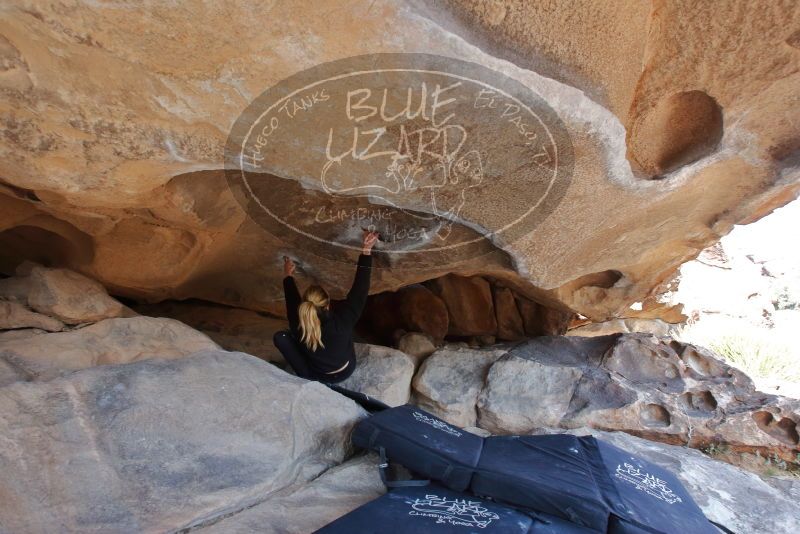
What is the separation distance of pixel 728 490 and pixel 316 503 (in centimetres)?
205

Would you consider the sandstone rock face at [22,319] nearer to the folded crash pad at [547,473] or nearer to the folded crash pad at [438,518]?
the folded crash pad at [547,473]

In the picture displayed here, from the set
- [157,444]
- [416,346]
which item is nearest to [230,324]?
[416,346]

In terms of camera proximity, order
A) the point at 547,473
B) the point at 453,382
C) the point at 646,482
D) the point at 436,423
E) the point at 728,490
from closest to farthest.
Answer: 1. the point at 547,473
2. the point at 646,482
3. the point at 436,423
4. the point at 728,490
5. the point at 453,382

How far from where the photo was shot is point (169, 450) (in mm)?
1688

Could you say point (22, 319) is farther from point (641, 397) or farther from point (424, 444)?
point (641, 397)

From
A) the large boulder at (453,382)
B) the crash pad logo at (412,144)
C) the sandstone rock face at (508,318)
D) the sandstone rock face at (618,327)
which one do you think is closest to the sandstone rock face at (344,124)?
the crash pad logo at (412,144)

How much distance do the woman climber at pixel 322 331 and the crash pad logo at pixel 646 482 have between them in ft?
4.71

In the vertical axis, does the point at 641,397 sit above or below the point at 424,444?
above

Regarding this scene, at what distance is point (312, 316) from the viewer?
8.57 feet

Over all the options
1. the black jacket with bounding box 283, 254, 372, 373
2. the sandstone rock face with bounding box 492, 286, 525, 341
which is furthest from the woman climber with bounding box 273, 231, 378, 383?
the sandstone rock face with bounding box 492, 286, 525, 341

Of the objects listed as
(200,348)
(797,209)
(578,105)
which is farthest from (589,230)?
(797,209)

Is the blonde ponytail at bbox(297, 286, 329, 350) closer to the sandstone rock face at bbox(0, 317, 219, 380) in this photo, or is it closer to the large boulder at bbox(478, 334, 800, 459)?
the sandstone rock face at bbox(0, 317, 219, 380)

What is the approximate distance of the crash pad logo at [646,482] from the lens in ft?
6.04

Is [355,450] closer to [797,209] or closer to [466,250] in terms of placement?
[466,250]
